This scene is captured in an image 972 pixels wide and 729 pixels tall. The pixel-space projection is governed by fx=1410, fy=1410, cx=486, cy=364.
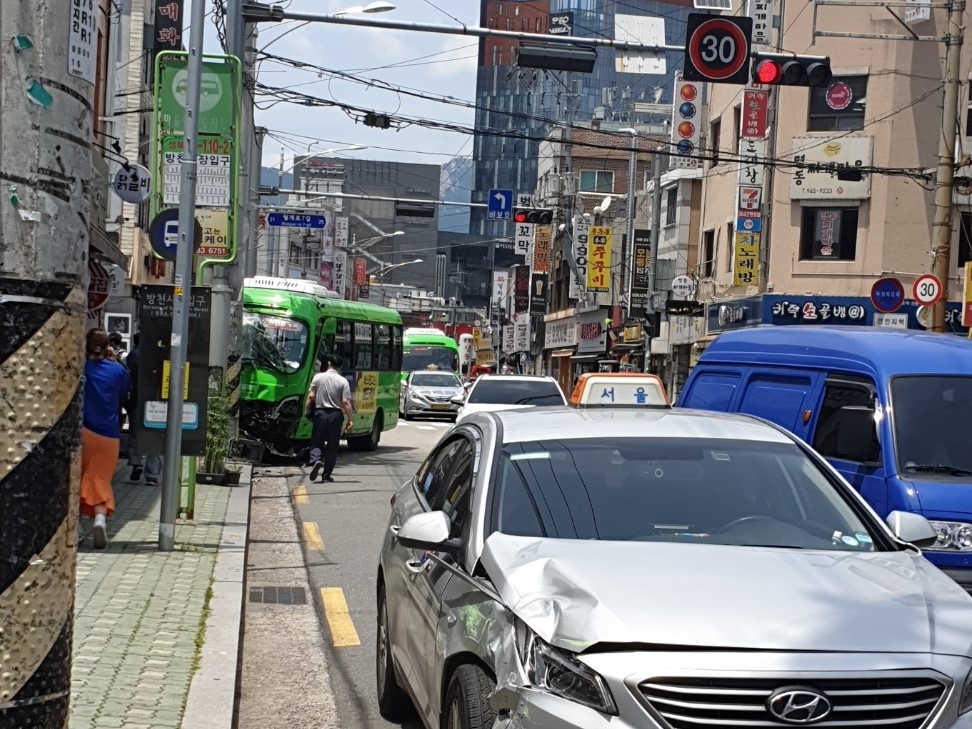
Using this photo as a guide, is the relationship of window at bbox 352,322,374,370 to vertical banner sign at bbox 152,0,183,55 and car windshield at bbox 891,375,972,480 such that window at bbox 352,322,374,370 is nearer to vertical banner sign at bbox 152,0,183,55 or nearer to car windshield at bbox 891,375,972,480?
vertical banner sign at bbox 152,0,183,55

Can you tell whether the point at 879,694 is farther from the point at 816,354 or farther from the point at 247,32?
the point at 247,32

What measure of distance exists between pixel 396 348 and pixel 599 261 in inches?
1163

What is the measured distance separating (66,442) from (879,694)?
7.91ft

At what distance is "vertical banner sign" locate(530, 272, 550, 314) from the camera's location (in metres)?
82.8

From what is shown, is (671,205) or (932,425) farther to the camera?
(671,205)

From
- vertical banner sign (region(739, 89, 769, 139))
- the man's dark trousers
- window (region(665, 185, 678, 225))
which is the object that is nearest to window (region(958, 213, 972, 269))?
vertical banner sign (region(739, 89, 769, 139))

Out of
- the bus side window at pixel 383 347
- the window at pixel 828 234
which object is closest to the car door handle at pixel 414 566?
the bus side window at pixel 383 347

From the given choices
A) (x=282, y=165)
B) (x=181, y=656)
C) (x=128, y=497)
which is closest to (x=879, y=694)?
(x=181, y=656)

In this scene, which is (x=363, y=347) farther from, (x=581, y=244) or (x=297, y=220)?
(x=581, y=244)

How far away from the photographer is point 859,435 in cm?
937

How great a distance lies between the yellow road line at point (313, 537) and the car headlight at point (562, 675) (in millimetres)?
9340

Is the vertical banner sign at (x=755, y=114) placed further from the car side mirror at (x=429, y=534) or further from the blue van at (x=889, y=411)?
the car side mirror at (x=429, y=534)

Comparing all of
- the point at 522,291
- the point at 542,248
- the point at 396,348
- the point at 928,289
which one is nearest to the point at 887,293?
the point at 928,289

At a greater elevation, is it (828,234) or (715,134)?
(715,134)
